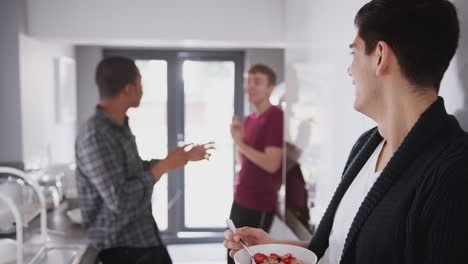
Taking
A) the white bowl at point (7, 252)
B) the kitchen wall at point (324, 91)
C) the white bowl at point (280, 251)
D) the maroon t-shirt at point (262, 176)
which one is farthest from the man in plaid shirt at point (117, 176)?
the white bowl at point (280, 251)

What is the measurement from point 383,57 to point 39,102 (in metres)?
2.36

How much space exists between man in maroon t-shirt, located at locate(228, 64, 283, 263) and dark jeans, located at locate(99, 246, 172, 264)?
2.34 feet

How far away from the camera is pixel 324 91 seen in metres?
1.61

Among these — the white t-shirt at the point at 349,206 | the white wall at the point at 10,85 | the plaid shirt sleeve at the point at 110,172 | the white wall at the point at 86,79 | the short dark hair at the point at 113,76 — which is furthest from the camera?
the white wall at the point at 86,79

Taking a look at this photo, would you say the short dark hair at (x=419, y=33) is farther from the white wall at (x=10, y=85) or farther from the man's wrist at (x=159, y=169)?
the white wall at (x=10, y=85)

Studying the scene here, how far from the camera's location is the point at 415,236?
668 millimetres

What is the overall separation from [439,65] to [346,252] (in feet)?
1.18

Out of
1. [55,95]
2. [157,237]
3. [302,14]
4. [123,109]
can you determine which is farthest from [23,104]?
[302,14]

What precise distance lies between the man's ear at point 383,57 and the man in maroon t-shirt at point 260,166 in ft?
4.94

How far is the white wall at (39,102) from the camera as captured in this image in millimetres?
2416

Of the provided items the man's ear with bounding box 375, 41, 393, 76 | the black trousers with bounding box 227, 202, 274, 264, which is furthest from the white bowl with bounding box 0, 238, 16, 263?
the man's ear with bounding box 375, 41, 393, 76

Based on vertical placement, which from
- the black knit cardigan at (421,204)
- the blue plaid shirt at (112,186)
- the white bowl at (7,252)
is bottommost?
the white bowl at (7,252)

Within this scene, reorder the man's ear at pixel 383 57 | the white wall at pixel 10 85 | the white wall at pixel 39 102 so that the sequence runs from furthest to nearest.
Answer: the white wall at pixel 39 102, the white wall at pixel 10 85, the man's ear at pixel 383 57

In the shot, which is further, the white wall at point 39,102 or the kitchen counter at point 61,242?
the white wall at point 39,102
